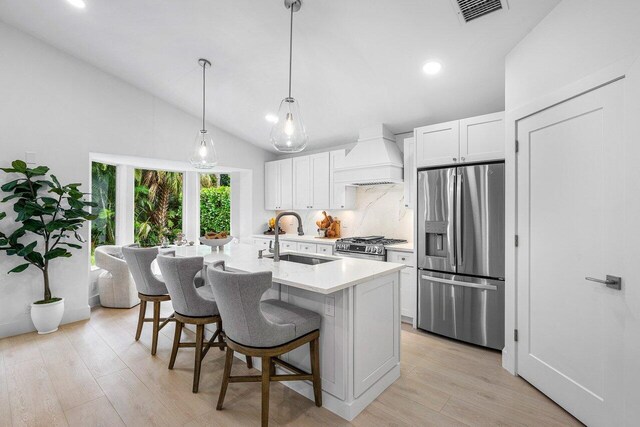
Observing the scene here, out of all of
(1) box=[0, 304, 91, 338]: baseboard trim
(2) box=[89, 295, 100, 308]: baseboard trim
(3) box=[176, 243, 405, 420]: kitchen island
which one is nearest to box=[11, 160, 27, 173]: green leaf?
(1) box=[0, 304, 91, 338]: baseboard trim

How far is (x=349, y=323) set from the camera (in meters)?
2.02

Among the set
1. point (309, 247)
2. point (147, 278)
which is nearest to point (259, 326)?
point (147, 278)

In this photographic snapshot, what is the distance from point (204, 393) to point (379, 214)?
328 centimetres

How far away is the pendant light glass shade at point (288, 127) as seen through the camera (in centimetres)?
249

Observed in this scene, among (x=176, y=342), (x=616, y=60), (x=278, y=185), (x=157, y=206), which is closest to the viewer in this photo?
(x=616, y=60)

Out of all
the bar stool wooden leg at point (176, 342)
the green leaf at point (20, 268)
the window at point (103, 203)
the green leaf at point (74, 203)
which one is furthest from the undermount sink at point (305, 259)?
the window at point (103, 203)

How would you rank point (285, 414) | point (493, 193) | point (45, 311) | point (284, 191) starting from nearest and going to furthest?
point (285, 414) < point (493, 193) < point (45, 311) < point (284, 191)

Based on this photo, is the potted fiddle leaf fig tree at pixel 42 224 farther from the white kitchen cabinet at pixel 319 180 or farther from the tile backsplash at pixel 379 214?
the tile backsplash at pixel 379 214

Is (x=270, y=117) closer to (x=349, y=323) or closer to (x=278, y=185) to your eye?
(x=278, y=185)

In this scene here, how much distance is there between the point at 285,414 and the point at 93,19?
3988 mm

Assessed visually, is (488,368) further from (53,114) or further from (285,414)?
(53,114)

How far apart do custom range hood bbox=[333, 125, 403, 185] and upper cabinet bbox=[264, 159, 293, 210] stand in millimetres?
1304

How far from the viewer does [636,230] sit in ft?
5.44

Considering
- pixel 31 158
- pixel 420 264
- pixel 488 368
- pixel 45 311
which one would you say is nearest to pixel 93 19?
pixel 31 158
